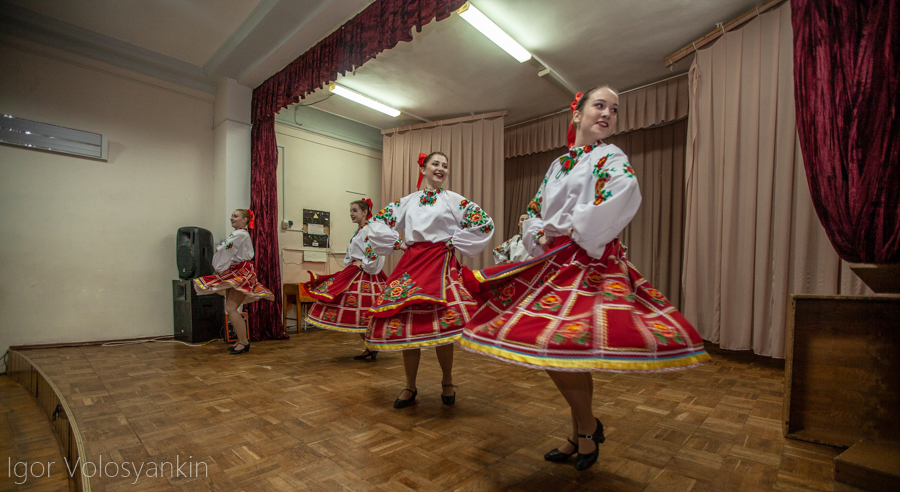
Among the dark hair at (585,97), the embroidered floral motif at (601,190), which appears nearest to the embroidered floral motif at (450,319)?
the embroidered floral motif at (601,190)

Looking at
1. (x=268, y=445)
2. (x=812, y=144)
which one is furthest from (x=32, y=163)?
(x=812, y=144)

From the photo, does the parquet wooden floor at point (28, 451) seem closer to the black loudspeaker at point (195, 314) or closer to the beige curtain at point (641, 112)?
the black loudspeaker at point (195, 314)

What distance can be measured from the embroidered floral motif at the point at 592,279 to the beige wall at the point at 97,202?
4.82 metres

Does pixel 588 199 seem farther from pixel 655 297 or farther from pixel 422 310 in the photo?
pixel 422 310

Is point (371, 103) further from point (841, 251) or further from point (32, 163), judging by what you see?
point (841, 251)

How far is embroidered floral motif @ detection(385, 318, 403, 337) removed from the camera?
79.8 inches

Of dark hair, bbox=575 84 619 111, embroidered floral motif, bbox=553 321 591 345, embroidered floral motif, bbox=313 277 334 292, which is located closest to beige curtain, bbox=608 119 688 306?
embroidered floral motif, bbox=313 277 334 292

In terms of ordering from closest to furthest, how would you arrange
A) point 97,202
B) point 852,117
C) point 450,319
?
point 852,117 → point 450,319 → point 97,202

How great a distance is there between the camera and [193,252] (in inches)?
170

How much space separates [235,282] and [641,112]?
15.9 feet

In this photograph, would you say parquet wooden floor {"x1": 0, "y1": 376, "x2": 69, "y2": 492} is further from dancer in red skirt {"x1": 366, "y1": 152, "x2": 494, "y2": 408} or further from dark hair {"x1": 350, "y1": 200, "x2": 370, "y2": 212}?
dark hair {"x1": 350, "y1": 200, "x2": 370, "y2": 212}

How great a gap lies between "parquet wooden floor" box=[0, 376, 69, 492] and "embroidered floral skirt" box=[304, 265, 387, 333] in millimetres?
1647

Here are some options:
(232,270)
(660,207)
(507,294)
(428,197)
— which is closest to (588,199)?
(507,294)

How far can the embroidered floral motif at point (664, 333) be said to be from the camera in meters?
1.13
